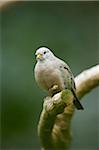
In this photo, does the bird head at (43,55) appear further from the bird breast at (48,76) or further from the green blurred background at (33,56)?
the green blurred background at (33,56)

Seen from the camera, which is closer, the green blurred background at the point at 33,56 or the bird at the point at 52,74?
the bird at the point at 52,74

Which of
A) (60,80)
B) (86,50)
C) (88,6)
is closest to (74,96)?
(60,80)

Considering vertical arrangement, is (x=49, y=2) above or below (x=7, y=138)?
above

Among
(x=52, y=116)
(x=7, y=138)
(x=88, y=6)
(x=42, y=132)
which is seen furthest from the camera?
(x=88, y=6)

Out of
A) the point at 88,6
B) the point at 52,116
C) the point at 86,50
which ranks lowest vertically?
the point at 52,116

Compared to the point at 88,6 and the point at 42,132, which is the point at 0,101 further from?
the point at 88,6

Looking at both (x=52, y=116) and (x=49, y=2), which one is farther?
(x=49, y=2)

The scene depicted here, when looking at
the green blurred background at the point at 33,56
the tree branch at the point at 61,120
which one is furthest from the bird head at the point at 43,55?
the green blurred background at the point at 33,56
